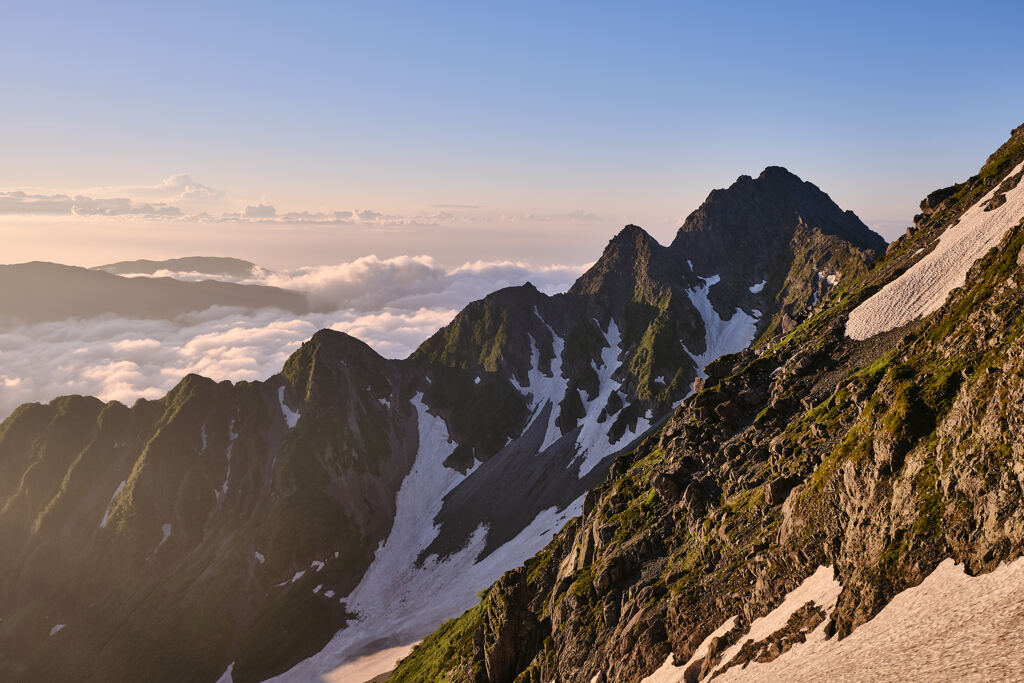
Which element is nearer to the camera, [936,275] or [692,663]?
[692,663]

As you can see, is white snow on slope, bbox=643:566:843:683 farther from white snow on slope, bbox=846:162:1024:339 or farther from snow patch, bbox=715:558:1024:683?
white snow on slope, bbox=846:162:1024:339

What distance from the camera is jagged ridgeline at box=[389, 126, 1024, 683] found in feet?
114

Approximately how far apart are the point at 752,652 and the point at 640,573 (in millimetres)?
22283

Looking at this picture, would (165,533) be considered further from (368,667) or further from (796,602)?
(796,602)

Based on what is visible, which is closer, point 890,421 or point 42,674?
point 890,421

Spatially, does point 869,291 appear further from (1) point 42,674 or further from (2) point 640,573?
(1) point 42,674

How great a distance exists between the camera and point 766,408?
7819cm

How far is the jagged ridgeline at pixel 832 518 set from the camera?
34781mm

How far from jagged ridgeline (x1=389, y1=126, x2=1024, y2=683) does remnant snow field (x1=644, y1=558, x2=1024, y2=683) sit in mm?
115

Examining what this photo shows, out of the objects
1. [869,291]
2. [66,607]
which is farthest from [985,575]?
[66,607]

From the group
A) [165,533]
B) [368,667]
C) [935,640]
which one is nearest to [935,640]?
[935,640]

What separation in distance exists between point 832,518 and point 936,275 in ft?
177

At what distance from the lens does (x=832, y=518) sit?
47375 mm

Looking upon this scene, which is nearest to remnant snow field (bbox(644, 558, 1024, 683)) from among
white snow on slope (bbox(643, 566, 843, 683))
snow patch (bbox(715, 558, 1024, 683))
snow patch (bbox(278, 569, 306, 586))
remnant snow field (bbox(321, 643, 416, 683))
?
snow patch (bbox(715, 558, 1024, 683))
